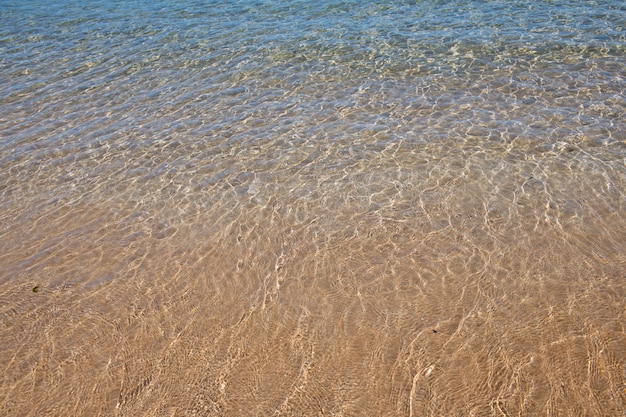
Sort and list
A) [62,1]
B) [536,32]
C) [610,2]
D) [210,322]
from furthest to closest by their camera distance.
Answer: [62,1]
[610,2]
[536,32]
[210,322]

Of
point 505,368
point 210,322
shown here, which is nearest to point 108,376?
point 210,322

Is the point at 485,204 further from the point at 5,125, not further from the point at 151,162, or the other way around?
the point at 5,125

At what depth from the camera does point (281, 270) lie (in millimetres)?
4723

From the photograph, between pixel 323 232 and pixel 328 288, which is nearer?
pixel 328 288

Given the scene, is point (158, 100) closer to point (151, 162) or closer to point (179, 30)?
point (151, 162)

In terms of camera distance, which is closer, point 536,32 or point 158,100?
point 158,100

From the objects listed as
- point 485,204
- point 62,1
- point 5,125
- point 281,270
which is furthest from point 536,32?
point 62,1

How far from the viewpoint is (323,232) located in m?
5.16

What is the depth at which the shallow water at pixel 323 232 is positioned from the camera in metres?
3.70

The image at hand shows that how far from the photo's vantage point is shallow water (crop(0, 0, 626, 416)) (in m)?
3.70

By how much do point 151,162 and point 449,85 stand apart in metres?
4.92

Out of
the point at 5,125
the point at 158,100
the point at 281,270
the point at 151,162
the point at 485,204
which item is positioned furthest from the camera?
the point at 158,100

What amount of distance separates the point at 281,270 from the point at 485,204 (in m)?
2.37

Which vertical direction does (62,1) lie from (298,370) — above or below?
above
